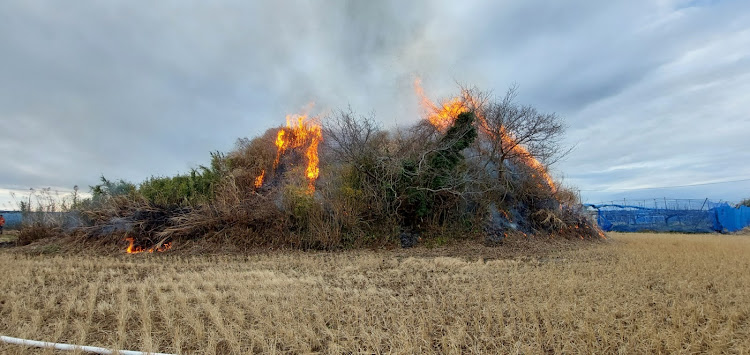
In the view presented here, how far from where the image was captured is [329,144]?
43.1 feet

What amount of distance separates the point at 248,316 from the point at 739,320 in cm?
562

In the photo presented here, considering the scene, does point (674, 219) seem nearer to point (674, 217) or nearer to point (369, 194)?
point (674, 217)

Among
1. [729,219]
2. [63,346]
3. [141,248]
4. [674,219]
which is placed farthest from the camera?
[674,219]

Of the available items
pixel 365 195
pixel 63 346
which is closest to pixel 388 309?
pixel 63 346

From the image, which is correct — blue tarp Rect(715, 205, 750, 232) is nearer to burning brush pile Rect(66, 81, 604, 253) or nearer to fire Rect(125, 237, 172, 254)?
burning brush pile Rect(66, 81, 604, 253)

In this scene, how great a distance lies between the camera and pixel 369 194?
1155 centimetres

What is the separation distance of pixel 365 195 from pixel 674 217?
2187cm

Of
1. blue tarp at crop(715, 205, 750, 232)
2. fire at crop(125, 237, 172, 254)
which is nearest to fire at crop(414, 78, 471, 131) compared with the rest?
fire at crop(125, 237, 172, 254)

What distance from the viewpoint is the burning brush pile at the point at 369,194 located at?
11.2 meters

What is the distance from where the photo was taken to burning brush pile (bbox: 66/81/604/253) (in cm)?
1121

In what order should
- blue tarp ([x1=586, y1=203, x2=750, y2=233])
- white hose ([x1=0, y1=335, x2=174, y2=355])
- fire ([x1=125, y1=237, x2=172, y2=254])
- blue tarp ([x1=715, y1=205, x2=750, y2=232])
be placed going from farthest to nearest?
blue tarp ([x1=586, y1=203, x2=750, y2=233])
blue tarp ([x1=715, y1=205, x2=750, y2=232])
fire ([x1=125, y1=237, x2=172, y2=254])
white hose ([x1=0, y1=335, x2=174, y2=355])

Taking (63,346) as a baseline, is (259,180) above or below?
above

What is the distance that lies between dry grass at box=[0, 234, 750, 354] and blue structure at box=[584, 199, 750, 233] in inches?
663

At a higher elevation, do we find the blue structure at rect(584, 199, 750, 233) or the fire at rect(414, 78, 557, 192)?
the fire at rect(414, 78, 557, 192)
